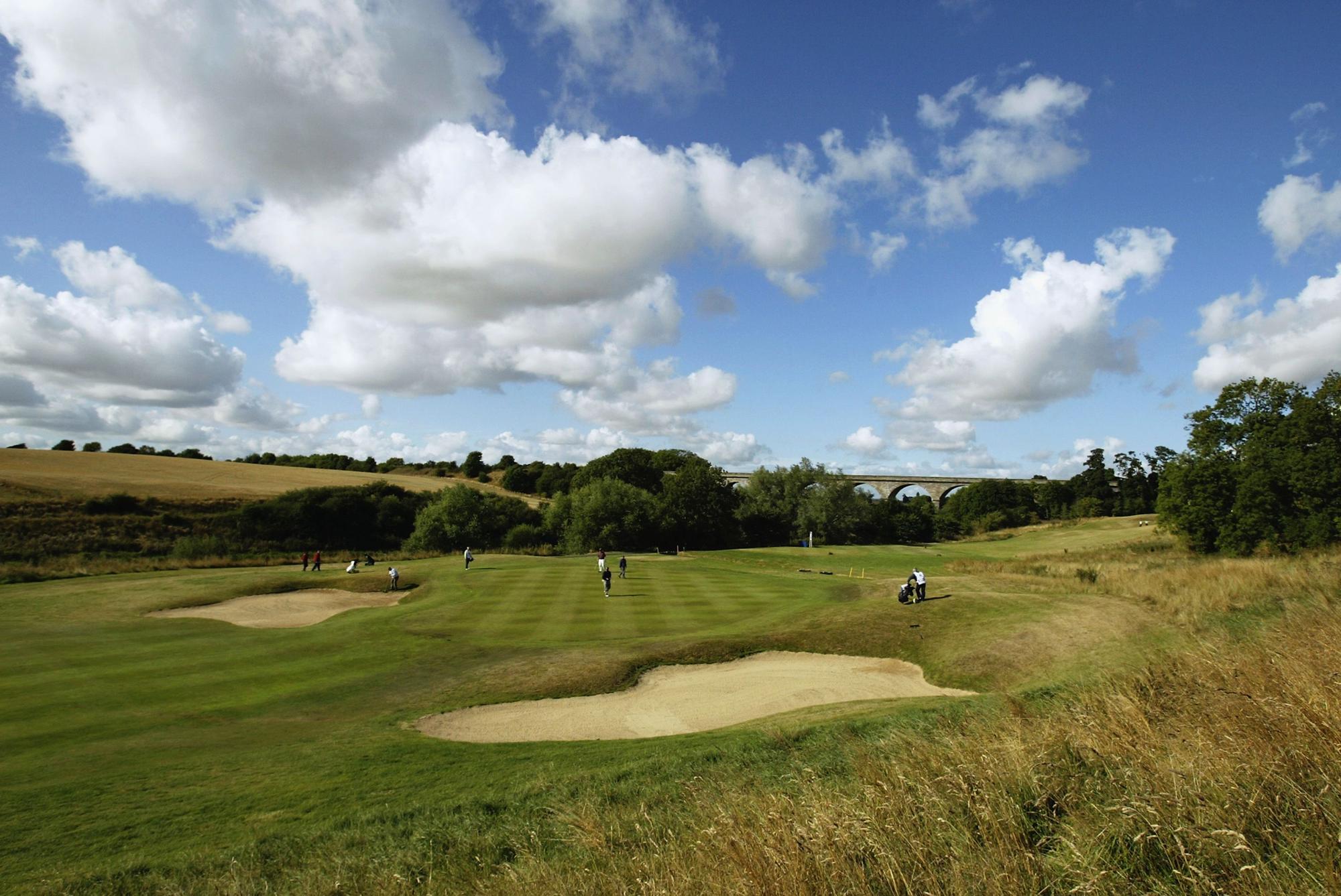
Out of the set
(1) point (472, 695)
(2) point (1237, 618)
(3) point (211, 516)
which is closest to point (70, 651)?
(1) point (472, 695)

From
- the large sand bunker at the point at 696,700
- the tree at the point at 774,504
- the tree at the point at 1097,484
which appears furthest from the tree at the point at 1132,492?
the large sand bunker at the point at 696,700

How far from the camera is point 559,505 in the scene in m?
73.5

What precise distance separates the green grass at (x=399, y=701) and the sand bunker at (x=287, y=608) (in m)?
1.08

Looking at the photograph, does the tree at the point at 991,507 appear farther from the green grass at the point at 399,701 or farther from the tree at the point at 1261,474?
the green grass at the point at 399,701

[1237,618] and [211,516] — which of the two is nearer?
[1237,618]

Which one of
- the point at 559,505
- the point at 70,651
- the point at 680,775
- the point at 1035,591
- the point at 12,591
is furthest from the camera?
the point at 559,505

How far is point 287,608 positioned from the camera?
1144 inches

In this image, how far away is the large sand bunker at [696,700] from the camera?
14.6 metres

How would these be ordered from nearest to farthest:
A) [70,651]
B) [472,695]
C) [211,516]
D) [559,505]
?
1. [472,695]
2. [70,651]
3. [211,516]
4. [559,505]

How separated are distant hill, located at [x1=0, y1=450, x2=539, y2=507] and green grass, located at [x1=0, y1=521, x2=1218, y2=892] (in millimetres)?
33450

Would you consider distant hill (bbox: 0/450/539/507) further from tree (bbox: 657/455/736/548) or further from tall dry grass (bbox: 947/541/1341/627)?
tall dry grass (bbox: 947/541/1341/627)

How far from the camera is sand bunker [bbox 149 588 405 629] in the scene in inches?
1033

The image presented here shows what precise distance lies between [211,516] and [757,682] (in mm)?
63014

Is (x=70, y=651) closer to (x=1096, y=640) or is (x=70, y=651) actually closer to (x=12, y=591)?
(x=12, y=591)
